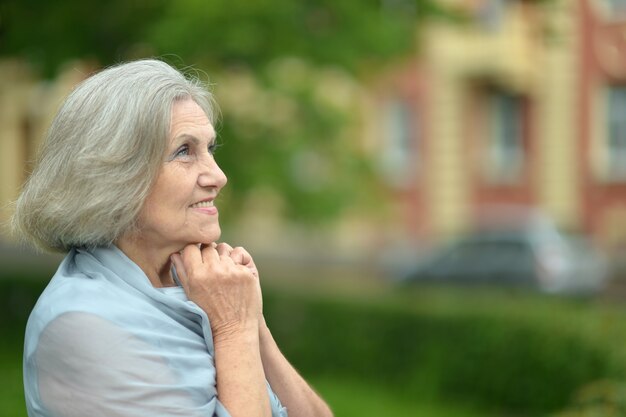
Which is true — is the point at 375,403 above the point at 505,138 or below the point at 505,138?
below

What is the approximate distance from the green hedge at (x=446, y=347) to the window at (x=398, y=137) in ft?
51.2

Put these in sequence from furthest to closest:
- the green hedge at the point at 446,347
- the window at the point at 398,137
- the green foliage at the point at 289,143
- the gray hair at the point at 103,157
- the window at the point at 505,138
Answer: the window at the point at 398,137 < the window at the point at 505,138 < the green foliage at the point at 289,143 < the green hedge at the point at 446,347 < the gray hair at the point at 103,157

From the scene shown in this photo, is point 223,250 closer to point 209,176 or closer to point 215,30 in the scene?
point 209,176

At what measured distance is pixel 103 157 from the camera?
2.07m

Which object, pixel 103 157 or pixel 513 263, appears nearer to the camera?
pixel 103 157

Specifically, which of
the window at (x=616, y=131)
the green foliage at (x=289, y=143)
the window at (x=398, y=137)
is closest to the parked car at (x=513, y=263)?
the window at (x=616, y=131)

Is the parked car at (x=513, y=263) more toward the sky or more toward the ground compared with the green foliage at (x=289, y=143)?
more toward the ground

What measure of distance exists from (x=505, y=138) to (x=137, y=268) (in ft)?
77.9

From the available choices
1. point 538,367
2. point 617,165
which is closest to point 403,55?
point 538,367

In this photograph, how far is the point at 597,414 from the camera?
5.14m

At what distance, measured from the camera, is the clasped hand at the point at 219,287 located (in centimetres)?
214

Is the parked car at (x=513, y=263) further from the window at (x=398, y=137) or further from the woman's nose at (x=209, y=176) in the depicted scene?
the woman's nose at (x=209, y=176)

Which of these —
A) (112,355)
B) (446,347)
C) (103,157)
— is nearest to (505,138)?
(446,347)

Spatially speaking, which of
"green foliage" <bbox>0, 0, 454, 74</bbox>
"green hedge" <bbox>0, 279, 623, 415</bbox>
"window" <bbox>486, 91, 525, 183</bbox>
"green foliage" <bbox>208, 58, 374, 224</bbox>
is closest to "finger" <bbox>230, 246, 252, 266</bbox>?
"green foliage" <bbox>0, 0, 454, 74</bbox>
